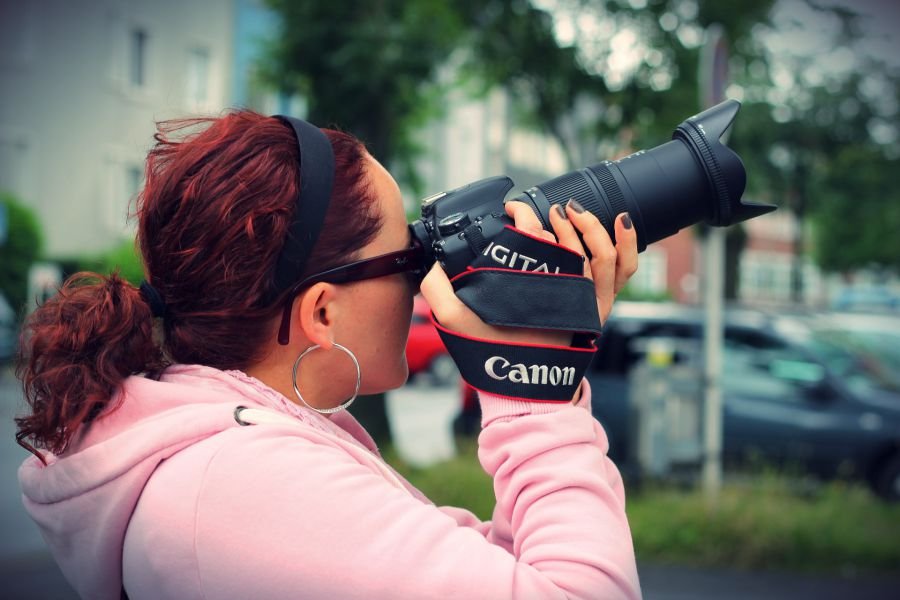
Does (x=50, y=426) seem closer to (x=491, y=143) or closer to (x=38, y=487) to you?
(x=38, y=487)

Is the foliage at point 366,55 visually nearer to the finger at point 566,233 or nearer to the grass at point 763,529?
the grass at point 763,529

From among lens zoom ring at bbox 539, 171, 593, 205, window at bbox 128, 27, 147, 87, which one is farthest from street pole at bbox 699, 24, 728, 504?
window at bbox 128, 27, 147, 87

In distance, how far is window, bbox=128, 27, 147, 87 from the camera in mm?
19000

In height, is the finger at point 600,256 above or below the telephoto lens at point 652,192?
below

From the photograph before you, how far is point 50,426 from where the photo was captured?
1.05 m

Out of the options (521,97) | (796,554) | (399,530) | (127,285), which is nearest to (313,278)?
(127,285)

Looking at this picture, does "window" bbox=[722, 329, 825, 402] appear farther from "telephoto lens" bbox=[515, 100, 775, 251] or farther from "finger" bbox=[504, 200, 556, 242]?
"finger" bbox=[504, 200, 556, 242]

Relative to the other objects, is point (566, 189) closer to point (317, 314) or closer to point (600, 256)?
point (600, 256)

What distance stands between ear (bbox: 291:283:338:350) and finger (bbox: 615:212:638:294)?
1.27 ft

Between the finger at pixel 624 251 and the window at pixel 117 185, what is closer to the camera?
the finger at pixel 624 251

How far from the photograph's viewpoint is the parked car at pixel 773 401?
21.9 ft

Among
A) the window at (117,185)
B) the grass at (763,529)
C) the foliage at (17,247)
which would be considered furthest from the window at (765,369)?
the window at (117,185)

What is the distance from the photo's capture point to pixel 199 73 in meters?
20.7

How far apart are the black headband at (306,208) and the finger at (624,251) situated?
15.6 inches
